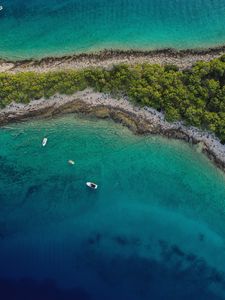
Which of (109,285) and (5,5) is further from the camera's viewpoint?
(5,5)

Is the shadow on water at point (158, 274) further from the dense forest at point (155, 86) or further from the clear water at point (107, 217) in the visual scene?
the dense forest at point (155, 86)

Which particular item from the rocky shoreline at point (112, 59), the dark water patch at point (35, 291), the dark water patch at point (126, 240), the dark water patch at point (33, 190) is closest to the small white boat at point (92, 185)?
the dark water patch at point (33, 190)

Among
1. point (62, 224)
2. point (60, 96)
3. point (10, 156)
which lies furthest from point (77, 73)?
point (62, 224)

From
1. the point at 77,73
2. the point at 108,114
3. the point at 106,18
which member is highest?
the point at 106,18

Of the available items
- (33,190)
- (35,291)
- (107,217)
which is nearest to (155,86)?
(107,217)

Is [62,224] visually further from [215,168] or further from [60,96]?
[215,168]

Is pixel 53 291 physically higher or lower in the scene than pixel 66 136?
lower

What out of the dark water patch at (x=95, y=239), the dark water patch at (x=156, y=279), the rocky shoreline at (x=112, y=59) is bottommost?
the dark water patch at (x=156, y=279)

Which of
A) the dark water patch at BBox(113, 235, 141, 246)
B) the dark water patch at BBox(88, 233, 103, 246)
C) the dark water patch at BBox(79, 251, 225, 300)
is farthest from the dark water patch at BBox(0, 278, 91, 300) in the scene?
the dark water patch at BBox(113, 235, 141, 246)
